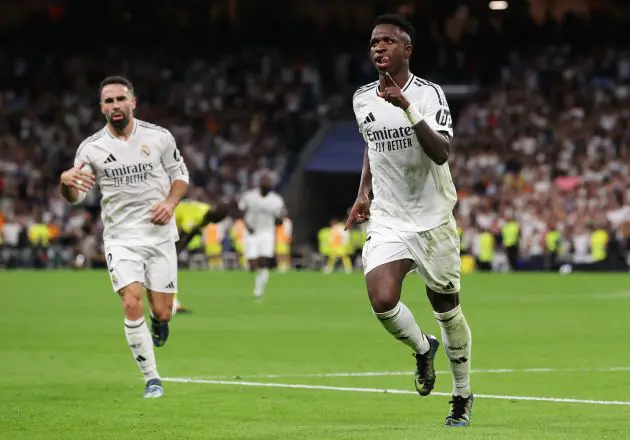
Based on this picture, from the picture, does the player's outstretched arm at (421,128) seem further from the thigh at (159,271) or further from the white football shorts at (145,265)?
the thigh at (159,271)

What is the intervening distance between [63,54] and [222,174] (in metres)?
10.4

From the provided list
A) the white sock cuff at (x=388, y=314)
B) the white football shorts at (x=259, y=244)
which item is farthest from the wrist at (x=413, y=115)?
the white football shorts at (x=259, y=244)

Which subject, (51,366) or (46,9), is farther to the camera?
(46,9)

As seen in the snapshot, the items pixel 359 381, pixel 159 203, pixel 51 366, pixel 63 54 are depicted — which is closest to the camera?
pixel 159 203

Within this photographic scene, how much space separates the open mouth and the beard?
3.67 metres

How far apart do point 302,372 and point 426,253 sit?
15.8 ft

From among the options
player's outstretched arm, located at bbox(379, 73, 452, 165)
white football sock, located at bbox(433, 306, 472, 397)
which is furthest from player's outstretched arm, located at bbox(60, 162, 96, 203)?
player's outstretched arm, located at bbox(379, 73, 452, 165)

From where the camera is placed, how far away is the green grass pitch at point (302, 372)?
959cm

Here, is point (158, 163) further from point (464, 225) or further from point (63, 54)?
point (63, 54)

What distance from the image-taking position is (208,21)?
54.9 metres

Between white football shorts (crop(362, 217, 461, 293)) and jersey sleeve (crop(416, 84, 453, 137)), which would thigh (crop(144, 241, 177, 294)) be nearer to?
white football shorts (crop(362, 217, 461, 293))

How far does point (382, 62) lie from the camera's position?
30.2ft

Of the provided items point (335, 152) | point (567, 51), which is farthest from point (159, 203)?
point (567, 51)

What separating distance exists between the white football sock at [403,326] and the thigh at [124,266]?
3269mm
